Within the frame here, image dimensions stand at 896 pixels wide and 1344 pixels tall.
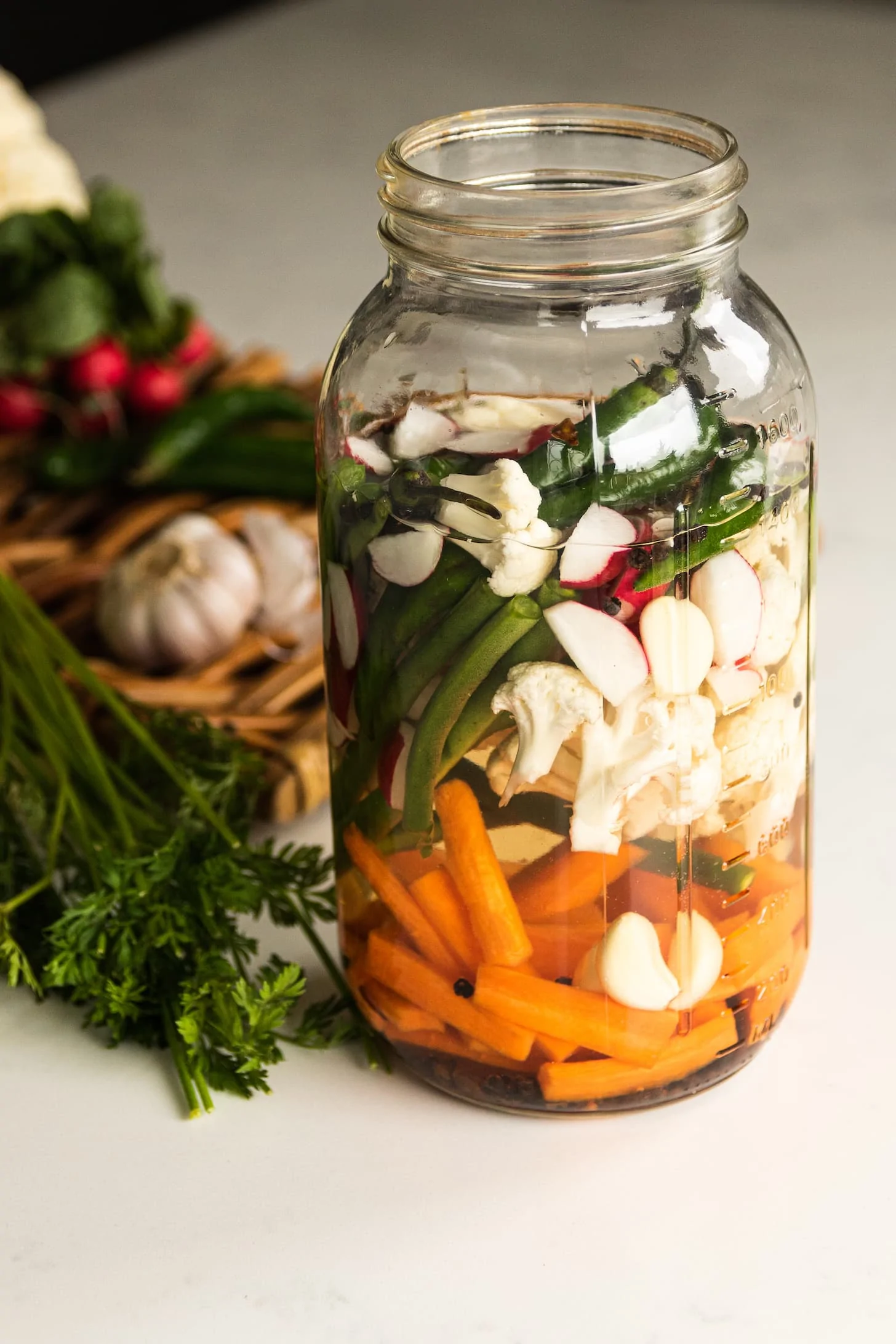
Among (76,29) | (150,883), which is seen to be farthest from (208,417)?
(76,29)

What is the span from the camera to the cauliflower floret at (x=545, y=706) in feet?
2.43

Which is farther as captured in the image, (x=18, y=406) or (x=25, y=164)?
(x=25, y=164)

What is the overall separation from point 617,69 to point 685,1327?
220 cm

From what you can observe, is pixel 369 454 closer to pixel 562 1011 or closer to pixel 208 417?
pixel 562 1011

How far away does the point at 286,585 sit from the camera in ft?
4.26

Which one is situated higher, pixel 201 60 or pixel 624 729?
pixel 624 729

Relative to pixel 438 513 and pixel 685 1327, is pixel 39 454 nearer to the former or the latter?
pixel 438 513

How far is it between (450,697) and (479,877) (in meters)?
A: 0.09

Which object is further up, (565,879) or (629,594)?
(629,594)

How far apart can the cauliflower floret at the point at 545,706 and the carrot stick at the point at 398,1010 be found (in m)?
0.17

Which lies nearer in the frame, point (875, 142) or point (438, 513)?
point (438, 513)

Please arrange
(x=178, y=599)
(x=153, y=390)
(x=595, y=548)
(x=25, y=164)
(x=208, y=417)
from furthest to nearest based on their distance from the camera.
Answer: (x=25, y=164), (x=153, y=390), (x=208, y=417), (x=178, y=599), (x=595, y=548)

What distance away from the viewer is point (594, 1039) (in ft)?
2.64

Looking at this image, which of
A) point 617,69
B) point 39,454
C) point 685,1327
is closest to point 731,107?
point 617,69
